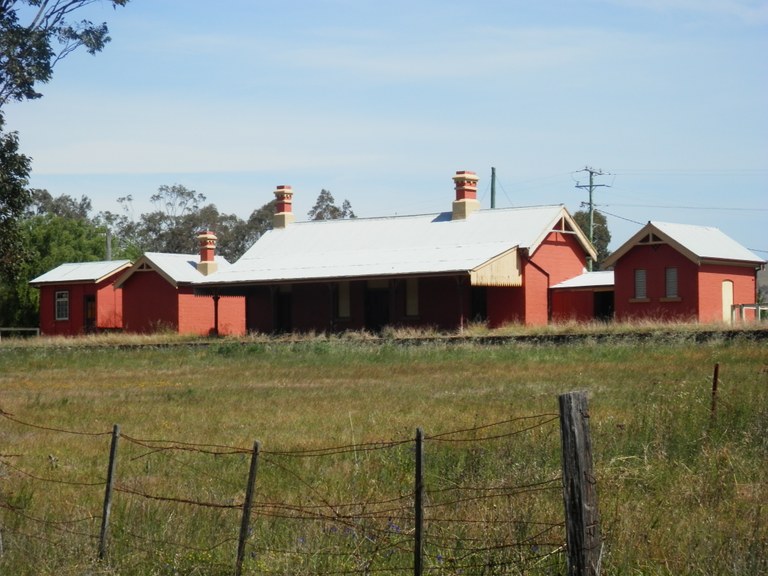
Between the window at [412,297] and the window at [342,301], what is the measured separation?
233 centimetres

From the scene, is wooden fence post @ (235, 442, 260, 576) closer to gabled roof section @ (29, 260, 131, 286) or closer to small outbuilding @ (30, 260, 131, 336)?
small outbuilding @ (30, 260, 131, 336)

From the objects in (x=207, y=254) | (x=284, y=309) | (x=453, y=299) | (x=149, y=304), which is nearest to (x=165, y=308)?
(x=149, y=304)

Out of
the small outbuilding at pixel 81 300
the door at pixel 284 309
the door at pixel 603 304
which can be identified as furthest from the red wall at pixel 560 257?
the small outbuilding at pixel 81 300

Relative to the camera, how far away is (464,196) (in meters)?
44.6

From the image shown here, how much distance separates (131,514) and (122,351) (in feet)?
89.3

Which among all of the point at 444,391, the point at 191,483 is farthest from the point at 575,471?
the point at 444,391

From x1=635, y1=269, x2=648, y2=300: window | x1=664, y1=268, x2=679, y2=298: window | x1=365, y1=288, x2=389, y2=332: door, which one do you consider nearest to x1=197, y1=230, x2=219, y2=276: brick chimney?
x1=365, y1=288, x2=389, y2=332: door

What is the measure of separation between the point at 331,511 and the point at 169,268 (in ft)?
133

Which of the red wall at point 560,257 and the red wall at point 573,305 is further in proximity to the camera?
the red wall at point 573,305

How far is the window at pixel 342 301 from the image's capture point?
4309cm

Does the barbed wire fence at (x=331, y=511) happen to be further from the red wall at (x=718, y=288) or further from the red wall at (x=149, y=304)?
the red wall at (x=149, y=304)

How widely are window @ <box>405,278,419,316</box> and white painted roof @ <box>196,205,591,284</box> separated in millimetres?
927

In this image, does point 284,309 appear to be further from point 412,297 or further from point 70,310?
point 70,310

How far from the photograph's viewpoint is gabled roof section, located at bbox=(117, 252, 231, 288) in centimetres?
4862
